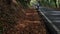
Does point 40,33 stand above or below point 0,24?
below

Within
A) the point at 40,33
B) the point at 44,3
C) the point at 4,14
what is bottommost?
the point at 44,3

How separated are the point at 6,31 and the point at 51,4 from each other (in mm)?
26143

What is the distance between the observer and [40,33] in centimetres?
1117

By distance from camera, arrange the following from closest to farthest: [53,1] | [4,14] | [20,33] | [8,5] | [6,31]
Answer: [6,31], [20,33], [4,14], [8,5], [53,1]

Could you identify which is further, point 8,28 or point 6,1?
point 6,1

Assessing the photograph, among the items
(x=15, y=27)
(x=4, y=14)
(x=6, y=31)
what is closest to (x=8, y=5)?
(x=4, y=14)

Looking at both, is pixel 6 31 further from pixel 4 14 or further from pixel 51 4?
pixel 51 4

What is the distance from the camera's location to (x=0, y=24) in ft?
31.4

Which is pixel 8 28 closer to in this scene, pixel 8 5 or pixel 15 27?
pixel 15 27

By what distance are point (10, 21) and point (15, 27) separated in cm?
50

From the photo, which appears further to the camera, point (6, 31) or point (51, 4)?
point (51, 4)

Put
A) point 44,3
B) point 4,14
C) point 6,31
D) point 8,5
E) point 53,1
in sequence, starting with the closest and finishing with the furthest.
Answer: point 6,31 < point 4,14 < point 8,5 < point 53,1 < point 44,3

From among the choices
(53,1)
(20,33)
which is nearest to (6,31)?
(20,33)

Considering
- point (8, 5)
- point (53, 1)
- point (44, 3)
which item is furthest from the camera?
point (44, 3)
